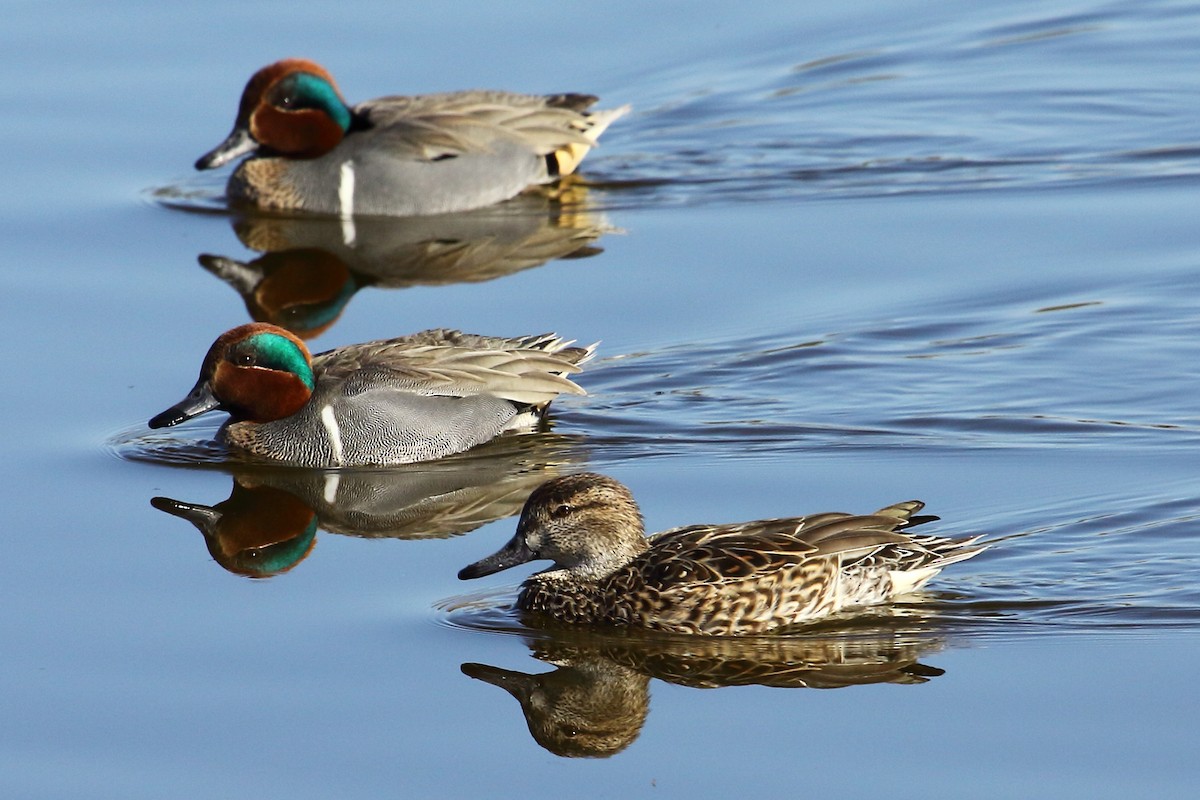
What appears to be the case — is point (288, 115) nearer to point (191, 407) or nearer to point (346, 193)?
point (346, 193)

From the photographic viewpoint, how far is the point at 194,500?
10164 millimetres

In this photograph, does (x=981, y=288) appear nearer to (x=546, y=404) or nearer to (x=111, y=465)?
(x=546, y=404)

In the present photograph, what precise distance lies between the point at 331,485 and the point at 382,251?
13.9 ft

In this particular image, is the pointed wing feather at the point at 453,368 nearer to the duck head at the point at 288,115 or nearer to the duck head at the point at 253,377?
the duck head at the point at 253,377

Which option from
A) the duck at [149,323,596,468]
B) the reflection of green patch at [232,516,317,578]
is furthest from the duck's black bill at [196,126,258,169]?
the reflection of green patch at [232,516,317,578]

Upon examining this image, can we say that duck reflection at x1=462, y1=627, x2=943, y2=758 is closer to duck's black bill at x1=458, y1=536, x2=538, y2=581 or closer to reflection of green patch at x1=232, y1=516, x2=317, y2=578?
duck's black bill at x1=458, y1=536, x2=538, y2=581

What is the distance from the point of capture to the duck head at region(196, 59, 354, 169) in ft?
50.1

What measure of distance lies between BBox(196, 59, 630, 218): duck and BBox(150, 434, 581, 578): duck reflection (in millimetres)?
4736

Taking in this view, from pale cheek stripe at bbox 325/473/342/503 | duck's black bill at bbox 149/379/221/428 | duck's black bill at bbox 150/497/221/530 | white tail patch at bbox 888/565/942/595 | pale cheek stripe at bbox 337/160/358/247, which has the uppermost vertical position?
pale cheek stripe at bbox 337/160/358/247

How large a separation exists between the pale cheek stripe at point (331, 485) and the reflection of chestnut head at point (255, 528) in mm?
155

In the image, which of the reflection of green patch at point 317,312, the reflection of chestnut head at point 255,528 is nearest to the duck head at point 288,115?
the reflection of green patch at point 317,312

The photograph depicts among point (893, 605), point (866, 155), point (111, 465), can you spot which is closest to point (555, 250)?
point (866, 155)

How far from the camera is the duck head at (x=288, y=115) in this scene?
15.3 metres

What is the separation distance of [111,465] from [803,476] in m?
3.54
